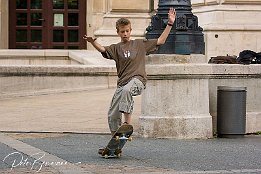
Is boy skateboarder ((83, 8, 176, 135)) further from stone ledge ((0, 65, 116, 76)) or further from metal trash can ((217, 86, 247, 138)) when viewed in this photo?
stone ledge ((0, 65, 116, 76))

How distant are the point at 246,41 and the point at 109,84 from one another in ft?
14.5

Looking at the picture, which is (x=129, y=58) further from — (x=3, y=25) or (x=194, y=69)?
(x=3, y=25)

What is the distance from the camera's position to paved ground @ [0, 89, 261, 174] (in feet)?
33.2

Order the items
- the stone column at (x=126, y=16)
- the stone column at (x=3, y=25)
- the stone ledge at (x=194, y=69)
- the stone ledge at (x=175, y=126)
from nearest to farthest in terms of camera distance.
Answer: the stone ledge at (x=194, y=69)
the stone ledge at (x=175, y=126)
the stone column at (x=126, y=16)
the stone column at (x=3, y=25)

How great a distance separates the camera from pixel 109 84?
22688 millimetres

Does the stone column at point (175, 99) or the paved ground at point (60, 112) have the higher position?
the stone column at point (175, 99)

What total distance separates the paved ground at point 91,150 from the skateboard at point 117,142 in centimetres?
13

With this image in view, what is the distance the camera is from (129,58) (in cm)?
1089

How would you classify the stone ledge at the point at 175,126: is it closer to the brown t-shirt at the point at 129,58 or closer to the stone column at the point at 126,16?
the brown t-shirt at the point at 129,58

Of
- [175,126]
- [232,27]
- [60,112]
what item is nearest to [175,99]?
[175,126]

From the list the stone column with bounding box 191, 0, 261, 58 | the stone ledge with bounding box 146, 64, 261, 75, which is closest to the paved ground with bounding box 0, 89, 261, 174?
the stone ledge with bounding box 146, 64, 261, 75

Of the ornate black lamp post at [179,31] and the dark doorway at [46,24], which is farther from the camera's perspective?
the dark doorway at [46,24]

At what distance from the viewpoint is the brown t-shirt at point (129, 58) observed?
10891 millimetres

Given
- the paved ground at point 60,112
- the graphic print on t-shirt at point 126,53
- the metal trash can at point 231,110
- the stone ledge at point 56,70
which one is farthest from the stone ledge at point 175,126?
the stone ledge at point 56,70
